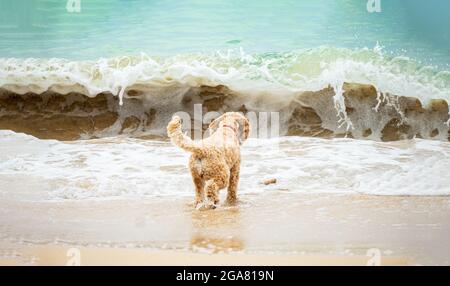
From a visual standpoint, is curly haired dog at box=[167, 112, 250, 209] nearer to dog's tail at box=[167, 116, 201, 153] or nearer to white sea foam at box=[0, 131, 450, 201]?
dog's tail at box=[167, 116, 201, 153]

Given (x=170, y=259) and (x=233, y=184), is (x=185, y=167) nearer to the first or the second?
(x=233, y=184)

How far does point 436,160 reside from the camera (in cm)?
518

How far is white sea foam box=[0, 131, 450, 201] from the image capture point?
465 centimetres

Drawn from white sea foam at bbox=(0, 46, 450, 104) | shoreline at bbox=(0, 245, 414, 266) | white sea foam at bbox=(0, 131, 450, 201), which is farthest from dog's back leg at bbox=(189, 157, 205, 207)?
white sea foam at bbox=(0, 46, 450, 104)

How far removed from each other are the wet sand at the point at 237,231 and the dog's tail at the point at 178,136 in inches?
17.8

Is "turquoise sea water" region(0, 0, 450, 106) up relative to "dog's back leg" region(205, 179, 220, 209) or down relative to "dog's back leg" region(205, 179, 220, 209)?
up

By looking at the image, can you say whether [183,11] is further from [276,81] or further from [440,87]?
[440,87]

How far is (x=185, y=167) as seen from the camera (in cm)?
511

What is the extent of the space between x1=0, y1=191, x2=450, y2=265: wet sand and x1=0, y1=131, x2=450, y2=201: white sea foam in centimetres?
24

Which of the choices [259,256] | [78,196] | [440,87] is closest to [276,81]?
[440,87]

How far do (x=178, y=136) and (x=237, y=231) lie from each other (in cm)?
67

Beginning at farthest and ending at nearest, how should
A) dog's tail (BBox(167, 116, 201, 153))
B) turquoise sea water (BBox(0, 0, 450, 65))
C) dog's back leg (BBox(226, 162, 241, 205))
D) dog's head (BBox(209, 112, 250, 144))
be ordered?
turquoise sea water (BBox(0, 0, 450, 65)) → dog's head (BBox(209, 112, 250, 144)) → dog's back leg (BBox(226, 162, 241, 205)) → dog's tail (BBox(167, 116, 201, 153))

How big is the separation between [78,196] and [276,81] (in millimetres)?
2111

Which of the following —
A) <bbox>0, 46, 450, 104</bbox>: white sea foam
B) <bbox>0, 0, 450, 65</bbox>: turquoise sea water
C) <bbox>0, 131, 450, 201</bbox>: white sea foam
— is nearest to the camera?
<bbox>0, 131, 450, 201</bbox>: white sea foam
